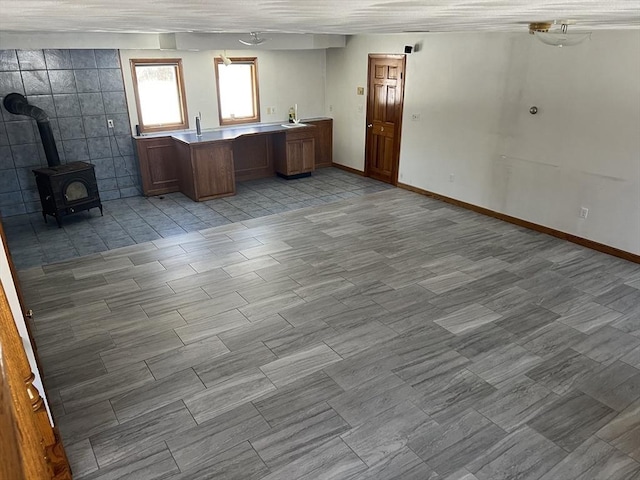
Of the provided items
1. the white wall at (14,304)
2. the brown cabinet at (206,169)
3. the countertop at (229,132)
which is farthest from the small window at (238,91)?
the white wall at (14,304)

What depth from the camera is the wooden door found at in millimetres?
7340

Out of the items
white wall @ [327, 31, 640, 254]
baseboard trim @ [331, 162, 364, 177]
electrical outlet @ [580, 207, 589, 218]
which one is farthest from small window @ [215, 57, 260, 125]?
electrical outlet @ [580, 207, 589, 218]

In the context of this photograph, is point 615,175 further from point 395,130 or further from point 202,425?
point 202,425

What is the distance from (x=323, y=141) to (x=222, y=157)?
2.48m

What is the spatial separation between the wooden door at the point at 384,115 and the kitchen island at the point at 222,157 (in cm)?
105

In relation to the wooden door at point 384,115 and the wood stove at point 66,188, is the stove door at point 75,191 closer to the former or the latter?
the wood stove at point 66,188

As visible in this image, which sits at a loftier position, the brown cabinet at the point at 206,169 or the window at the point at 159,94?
the window at the point at 159,94

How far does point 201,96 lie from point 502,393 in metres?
6.33

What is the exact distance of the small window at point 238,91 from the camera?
25.4 ft

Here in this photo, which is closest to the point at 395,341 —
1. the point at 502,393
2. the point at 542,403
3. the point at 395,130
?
the point at 502,393

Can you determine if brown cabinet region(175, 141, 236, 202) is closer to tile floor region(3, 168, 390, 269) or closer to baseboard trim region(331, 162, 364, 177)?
tile floor region(3, 168, 390, 269)

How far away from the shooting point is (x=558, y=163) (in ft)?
18.3

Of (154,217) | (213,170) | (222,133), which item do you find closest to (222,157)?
(213,170)

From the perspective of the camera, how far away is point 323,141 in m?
8.97
